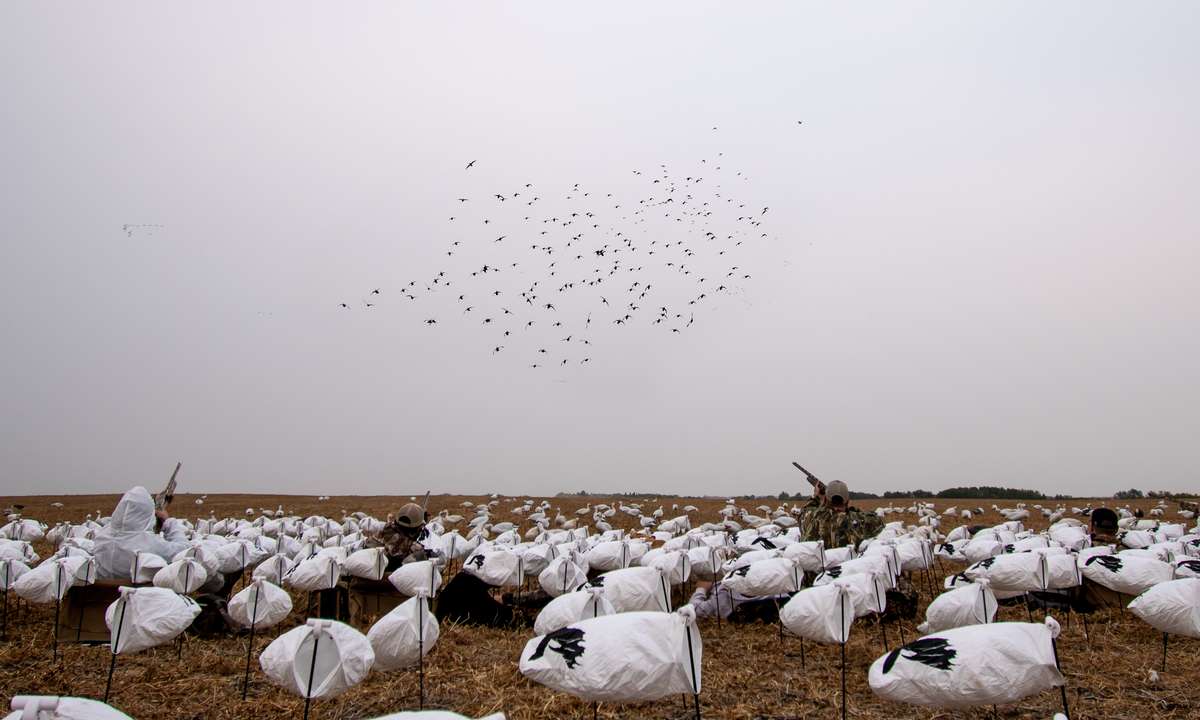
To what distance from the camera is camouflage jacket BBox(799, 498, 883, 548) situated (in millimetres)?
14320

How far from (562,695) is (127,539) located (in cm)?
723

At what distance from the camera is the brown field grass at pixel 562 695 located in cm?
708

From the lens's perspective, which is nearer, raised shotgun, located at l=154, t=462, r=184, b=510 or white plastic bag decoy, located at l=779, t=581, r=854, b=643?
white plastic bag decoy, located at l=779, t=581, r=854, b=643

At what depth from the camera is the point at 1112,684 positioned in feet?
25.4

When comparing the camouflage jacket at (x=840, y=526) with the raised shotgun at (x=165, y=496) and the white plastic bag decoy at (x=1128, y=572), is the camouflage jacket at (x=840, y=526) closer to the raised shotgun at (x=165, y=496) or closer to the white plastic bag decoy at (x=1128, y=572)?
the white plastic bag decoy at (x=1128, y=572)

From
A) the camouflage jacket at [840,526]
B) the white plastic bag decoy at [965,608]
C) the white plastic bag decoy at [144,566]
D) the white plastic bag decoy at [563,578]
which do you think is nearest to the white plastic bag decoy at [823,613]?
the white plastic bag decoy at [965,608]

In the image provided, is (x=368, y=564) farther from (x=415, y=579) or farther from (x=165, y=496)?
(x=165, y=496)

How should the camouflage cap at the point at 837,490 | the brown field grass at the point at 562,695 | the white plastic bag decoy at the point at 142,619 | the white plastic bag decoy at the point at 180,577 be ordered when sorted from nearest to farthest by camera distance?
the white plastic bag decoy at the point at 142,619 → the brown field grass at the point at 562,695 → the white plastic bag decoy at the point at 180,577 → the camouflage cap at the point at 837,490

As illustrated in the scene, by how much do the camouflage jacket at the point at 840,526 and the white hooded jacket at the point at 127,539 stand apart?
437 inches

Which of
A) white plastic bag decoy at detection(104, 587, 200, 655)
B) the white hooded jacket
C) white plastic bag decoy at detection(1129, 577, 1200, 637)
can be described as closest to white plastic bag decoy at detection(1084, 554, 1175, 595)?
white plastic bag decoy at detection(1129, 577, 1200, 637)

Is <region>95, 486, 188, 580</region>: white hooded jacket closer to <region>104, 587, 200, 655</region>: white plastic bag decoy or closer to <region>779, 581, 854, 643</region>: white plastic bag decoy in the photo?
<region>104, 587, 200, 655</region>: white plastic bag decoy

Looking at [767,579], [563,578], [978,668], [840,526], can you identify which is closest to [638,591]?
[767,579]

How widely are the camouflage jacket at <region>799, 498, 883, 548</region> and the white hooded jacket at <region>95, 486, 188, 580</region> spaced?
36.4 ft

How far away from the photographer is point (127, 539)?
10844 millimetres
